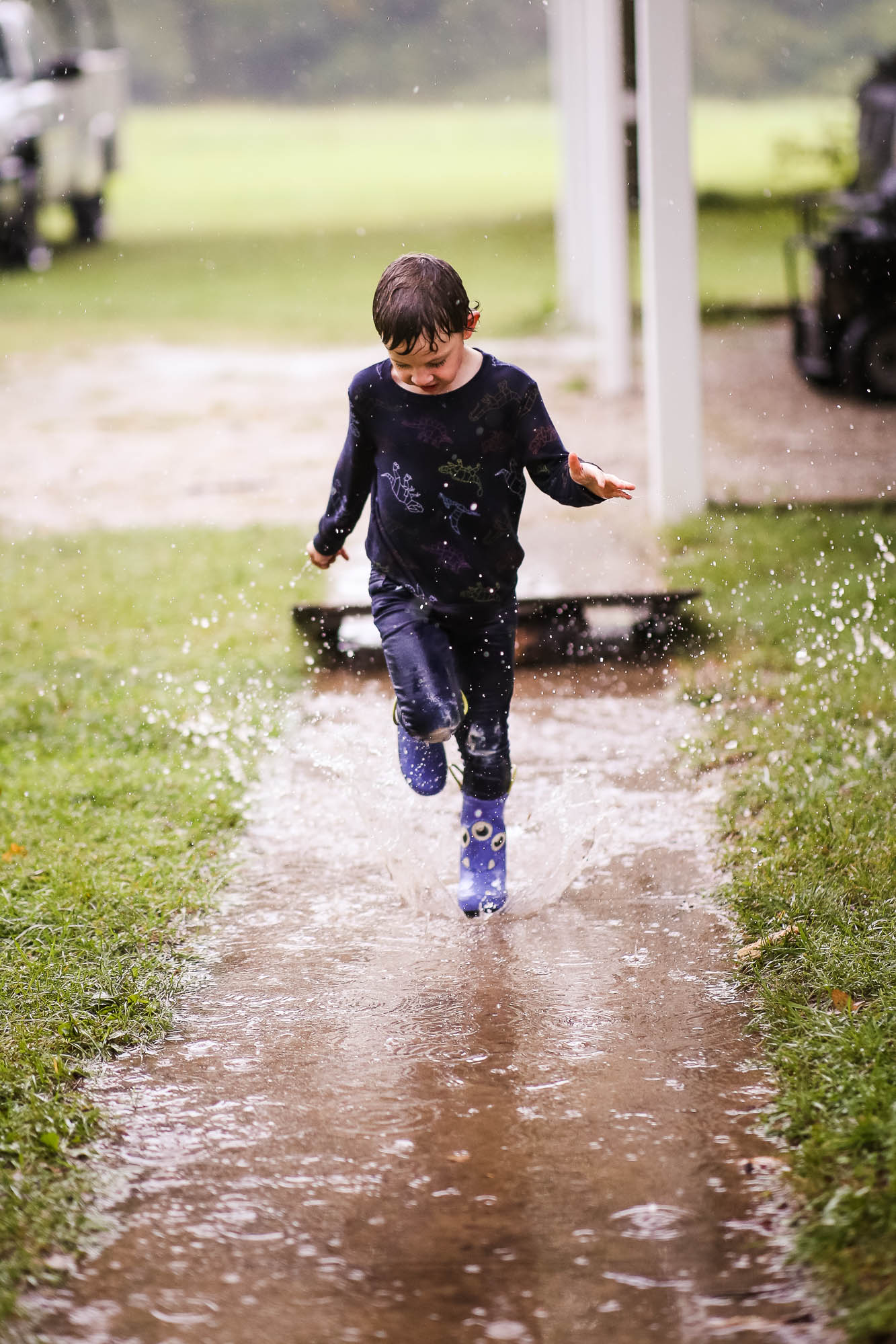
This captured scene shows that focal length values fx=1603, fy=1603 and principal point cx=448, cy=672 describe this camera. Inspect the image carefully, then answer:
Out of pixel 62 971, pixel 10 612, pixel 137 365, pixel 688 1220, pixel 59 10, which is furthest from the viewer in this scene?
pixel 59 10

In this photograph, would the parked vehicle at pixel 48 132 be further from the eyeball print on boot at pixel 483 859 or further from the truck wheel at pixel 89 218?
the eyeball print on boot at pixel 483 859

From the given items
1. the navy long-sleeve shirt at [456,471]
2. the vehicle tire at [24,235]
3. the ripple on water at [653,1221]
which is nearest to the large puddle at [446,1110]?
the ripple on water at [653,1221]

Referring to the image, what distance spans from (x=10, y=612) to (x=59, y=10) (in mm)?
20191

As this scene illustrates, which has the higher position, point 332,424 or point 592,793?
point 592,793

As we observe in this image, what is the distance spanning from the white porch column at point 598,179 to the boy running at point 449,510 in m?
7.01

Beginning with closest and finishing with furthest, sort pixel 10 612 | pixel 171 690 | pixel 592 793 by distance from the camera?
pixel 592 793 → pixel 171 690 → pixel 10 612

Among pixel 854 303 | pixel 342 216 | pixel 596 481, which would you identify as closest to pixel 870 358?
pixel 854 303

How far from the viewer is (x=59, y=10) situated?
23.7 meters

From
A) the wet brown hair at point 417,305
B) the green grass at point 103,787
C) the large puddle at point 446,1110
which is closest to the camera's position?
the large puddle at point 446,1110

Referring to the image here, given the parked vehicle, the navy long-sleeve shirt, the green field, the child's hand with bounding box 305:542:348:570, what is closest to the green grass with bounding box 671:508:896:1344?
the navy long-sleeve shirt

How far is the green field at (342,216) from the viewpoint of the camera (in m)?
15.4

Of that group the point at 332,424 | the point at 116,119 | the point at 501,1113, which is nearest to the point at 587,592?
the point at 501,1113

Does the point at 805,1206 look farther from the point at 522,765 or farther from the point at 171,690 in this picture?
the point at 171,690

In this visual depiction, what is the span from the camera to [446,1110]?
110 inches
